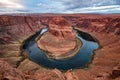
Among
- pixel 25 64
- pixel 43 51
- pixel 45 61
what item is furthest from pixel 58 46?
pixel 25 64

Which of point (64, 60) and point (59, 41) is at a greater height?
point (59, 41)

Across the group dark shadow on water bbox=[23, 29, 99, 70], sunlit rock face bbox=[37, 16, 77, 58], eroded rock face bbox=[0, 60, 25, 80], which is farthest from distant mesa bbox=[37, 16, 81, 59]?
eroded rock face bbox=[0, 60, 25, 80]

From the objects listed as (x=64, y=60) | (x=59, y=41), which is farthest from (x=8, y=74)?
(x=59, y=41)

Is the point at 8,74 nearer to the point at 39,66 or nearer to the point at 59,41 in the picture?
the point at 39,66

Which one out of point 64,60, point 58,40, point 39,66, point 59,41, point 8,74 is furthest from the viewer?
point 58,40

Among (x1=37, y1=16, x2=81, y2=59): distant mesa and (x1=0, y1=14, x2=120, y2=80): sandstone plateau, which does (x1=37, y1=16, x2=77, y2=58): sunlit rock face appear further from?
(x1=0, y1=14, x2=120, y2=80): sandstone plateau

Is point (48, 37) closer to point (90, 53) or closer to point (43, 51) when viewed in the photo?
point (43, 51)
